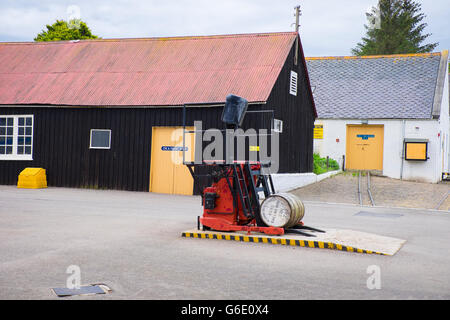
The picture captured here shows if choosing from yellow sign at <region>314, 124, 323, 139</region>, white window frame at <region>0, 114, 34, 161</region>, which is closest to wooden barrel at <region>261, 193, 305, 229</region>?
white window frame at <region>0, 114, 34, 161</region>

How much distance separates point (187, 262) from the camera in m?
7.45

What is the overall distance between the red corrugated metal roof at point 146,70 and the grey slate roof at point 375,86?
8404mm

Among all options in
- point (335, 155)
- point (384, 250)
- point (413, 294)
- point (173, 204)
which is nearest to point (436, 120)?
point (335, 155)

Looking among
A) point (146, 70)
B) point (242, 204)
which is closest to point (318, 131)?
point (146, 70)

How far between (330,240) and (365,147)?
65.9 ft

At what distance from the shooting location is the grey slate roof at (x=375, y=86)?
2754cm

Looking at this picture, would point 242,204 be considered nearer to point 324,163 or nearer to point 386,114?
point 324,163

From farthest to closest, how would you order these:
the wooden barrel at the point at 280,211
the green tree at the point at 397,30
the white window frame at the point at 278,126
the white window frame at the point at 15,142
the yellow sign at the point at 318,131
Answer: the green tree at the point at 397,30 < the yellow sign at the point at 318,131 < the white window frame at the point at 15,142 < the white window frame at the point at 278,126 < the wooden barrel at the point at 280,211

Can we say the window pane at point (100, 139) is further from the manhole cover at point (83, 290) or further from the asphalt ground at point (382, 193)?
the manhole cover at point (83, 290)

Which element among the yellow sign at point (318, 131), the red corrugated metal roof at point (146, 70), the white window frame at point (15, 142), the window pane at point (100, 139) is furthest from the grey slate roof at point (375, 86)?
the white window frame at point (15, 142)
